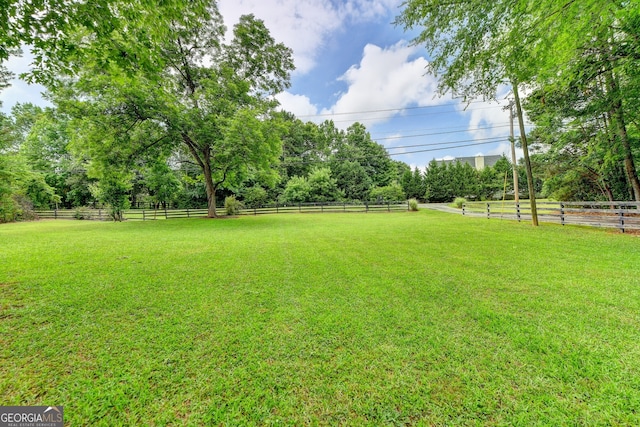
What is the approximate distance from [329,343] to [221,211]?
20.4 m

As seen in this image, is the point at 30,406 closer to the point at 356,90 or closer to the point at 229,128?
the point at 229,128

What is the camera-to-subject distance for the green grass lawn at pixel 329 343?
5.07 feet

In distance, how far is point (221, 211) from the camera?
2073 centimetres

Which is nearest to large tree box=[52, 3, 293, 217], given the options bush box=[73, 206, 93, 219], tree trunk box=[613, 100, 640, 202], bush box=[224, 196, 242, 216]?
bush box=[224, 196, 242, 216]

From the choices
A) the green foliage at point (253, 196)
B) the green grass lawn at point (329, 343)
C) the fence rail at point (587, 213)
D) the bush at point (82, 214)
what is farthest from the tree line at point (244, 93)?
the green grass lawn at point (329, 343)

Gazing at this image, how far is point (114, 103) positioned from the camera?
10.9m

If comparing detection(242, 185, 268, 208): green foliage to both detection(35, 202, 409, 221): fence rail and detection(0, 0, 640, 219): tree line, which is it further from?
detection(35, 202, 409, 221): fence rail

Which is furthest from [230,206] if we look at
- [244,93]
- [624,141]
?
[624,141]

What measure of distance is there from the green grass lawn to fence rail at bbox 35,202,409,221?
16012 mm

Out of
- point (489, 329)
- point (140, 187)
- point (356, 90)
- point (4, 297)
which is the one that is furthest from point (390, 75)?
point (140, 187)

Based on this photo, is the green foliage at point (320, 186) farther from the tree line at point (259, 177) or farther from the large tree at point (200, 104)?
the large tree at point (200, 104)

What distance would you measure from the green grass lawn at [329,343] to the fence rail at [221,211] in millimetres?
16012

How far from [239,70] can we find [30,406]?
17.0m

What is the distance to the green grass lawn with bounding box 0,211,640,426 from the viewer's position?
1545mm
